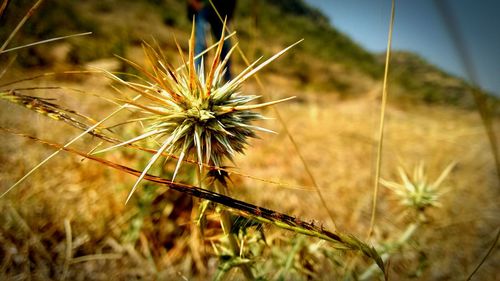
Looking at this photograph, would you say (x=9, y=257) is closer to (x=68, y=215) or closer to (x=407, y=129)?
(x=68, y=215)

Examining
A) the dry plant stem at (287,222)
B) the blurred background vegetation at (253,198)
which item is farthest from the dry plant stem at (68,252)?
the dry plant stem at (287,222)

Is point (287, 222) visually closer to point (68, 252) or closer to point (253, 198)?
point (68, 252)

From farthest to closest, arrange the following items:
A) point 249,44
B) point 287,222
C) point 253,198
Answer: point 249,44
point 253,198
point 287,222

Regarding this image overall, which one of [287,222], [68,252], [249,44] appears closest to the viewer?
[287,222]

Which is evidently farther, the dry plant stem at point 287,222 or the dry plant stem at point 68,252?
the dry plant stem at point 68,252

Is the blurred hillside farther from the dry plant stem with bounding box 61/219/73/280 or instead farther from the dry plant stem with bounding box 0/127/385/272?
the dry plant stem with bounding box 61/219/73/280

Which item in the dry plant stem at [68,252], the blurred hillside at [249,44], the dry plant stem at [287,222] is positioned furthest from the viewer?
the blurred hillside at [249,44]

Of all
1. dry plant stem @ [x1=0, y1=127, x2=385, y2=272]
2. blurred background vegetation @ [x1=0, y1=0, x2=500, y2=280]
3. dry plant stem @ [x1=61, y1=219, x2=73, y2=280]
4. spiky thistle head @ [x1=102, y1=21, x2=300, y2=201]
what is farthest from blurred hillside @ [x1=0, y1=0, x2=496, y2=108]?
dry plant stem @ [x1=61, y1=219, x2=73, y2=280]

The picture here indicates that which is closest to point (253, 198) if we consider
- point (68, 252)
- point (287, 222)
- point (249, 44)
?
point (68, 252)

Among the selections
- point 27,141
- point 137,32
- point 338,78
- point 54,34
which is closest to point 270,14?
point 338,78

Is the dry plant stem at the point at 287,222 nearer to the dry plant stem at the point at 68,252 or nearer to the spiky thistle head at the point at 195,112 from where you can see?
the spiky thistle head at the point at 195,112
